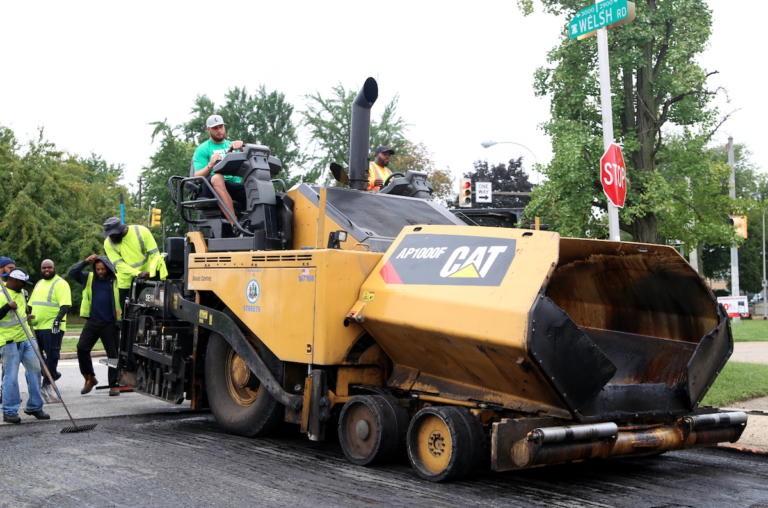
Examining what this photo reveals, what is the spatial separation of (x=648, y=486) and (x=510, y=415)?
101 cm

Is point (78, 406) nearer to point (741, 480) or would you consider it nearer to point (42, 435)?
point (42, 435)

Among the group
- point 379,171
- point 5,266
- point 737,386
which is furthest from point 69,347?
point 737,386

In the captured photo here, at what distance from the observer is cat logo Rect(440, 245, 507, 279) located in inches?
186

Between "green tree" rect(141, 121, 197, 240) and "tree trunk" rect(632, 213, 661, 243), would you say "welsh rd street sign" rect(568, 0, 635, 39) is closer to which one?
"tree trunk" rect(632, 213, 661, 243)

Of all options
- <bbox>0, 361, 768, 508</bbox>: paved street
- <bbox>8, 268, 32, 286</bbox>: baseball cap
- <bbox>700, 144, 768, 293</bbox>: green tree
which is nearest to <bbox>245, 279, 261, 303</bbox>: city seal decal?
<bbox>0, 361, 768, 508</bbox>: paved street

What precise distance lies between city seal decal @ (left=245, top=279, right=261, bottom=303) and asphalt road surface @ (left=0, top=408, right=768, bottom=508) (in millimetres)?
1210

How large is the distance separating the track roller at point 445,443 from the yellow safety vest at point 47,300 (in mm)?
5435

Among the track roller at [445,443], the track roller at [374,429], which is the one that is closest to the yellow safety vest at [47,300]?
the track roller at [374,429]

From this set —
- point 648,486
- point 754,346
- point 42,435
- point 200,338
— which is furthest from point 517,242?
point 754,346

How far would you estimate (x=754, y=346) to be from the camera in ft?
57.1

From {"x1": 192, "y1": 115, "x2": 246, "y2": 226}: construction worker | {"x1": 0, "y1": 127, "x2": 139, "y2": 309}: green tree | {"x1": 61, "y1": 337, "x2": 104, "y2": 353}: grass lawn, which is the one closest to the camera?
{"x1": 192, "y1": 115, "x2": 246, "y2": 226}: construction worker

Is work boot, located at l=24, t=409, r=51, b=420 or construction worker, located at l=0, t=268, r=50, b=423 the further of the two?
work boot, located at l=24, t=409, r=51, b=420

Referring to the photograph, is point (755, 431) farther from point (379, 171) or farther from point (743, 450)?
point (379, 171)

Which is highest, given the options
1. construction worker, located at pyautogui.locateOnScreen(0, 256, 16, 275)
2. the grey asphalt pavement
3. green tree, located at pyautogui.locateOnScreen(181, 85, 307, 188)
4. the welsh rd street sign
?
green tree, located at pyautogui.locateOnScreen(181, 85, 307, 188)
